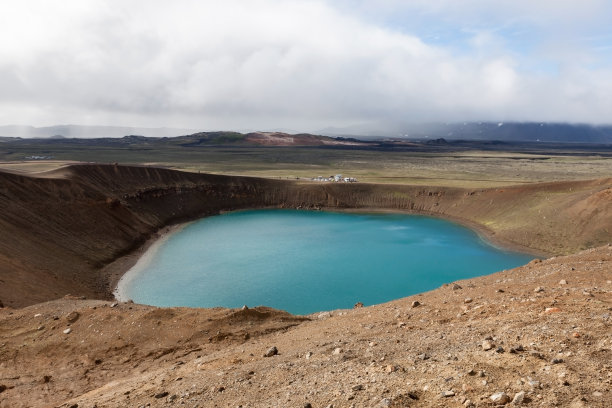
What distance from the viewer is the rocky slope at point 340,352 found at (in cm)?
704

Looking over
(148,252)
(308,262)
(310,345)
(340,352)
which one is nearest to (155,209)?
(148,252)

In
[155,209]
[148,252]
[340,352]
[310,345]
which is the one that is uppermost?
[340,352]

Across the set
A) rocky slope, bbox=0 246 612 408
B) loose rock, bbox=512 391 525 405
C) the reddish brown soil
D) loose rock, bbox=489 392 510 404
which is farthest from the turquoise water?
loose rock, bbox=512 391 525 405

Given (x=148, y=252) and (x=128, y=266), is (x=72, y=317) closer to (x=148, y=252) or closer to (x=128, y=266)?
(x=128, y=266)

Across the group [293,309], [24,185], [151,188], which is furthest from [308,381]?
[151,188]

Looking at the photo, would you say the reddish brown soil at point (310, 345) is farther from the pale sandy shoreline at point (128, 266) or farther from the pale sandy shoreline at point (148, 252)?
the pale sandy shoreline at point (148, 252)

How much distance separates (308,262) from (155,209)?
90.1ft

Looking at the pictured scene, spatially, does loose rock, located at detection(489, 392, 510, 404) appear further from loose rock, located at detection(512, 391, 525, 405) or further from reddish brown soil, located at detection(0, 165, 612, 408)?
reddish brown soil, located at detection(0, 165, 612, 408)

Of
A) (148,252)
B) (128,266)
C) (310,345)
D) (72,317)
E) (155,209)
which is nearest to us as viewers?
(310,345)

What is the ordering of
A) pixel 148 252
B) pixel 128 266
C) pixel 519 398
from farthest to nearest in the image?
pixel 148 252 < pixel 128 266 < pixel 519 398

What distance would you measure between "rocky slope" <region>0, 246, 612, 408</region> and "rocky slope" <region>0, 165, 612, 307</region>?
28.7 ft

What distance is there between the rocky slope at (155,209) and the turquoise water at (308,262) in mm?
4016

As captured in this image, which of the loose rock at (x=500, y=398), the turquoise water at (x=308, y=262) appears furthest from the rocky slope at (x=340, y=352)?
the turquoise water at (x=308, y=262)

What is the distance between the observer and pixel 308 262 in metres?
37.6
